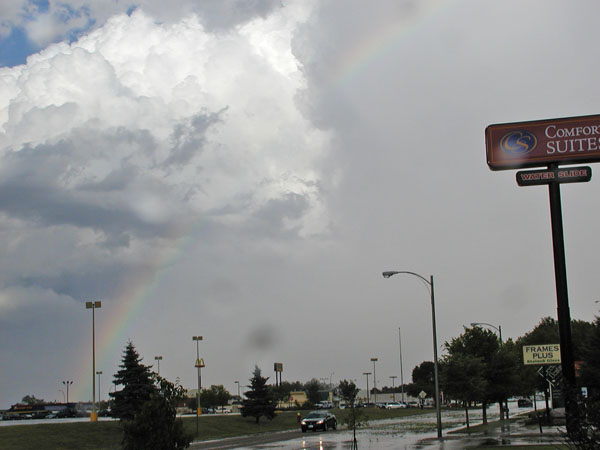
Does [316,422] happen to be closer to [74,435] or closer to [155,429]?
[74,435]

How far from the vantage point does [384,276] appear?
37.7 metres

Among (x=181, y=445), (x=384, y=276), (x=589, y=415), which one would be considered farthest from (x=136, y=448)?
(x=384, y=276)

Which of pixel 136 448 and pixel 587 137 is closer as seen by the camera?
pixel 136 448

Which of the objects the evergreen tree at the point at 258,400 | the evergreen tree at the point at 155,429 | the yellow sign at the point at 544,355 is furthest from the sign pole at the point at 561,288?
the evergreen tree at the point at 258,400

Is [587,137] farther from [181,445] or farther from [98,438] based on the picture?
[98,438]

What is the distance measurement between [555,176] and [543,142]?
1.39m

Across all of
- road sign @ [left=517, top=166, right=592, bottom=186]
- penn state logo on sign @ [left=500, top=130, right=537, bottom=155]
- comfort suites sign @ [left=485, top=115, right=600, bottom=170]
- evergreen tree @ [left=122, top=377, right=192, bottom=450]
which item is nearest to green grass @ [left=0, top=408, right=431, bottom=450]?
road sign @ [left=517, top=166, right=592, bottom=186]

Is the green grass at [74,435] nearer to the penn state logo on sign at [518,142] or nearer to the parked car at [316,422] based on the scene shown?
the parked car at [316,422]

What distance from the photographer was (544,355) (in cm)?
3828

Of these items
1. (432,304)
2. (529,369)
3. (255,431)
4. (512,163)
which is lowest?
(255,431)

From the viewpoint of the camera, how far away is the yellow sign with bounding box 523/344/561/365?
37844mm

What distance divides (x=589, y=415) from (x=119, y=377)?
4441 centimetres

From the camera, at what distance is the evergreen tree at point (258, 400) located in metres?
63.7

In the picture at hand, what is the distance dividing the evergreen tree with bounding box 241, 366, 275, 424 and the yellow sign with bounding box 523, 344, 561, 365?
102 feet
